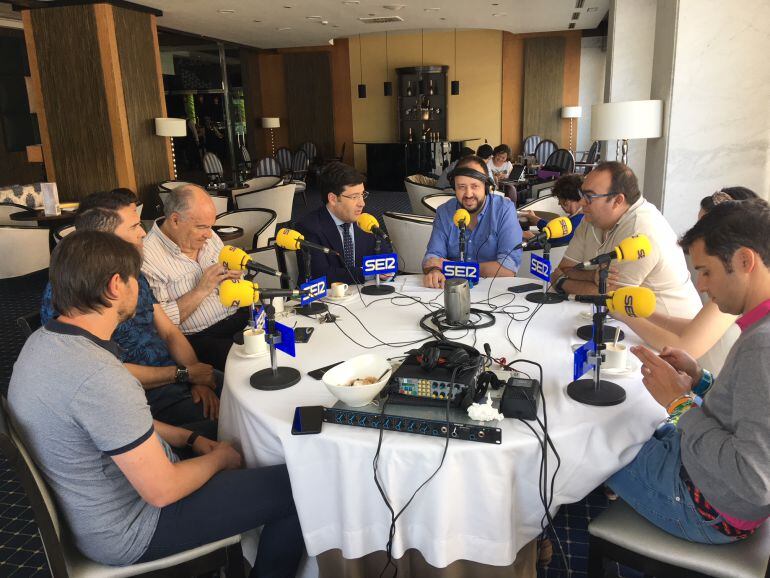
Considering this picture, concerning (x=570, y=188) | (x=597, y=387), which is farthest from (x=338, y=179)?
(x=597, y=387)

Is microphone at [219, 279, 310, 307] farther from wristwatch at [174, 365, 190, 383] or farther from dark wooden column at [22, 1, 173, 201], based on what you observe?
dark wooden column at [22, 1, 173, 201]

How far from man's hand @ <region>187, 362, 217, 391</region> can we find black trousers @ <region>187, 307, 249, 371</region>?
250 millimetres

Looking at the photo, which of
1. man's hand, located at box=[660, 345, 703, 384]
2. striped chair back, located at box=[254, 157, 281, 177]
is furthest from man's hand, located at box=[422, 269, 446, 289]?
striped chair back, located at box=[254, 157, 281, 177]

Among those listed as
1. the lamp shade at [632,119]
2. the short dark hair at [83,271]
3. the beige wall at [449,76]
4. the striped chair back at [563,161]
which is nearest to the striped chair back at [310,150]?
the beige wall at [449,76]

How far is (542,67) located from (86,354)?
1441 cm

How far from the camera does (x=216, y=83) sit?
17000 mm

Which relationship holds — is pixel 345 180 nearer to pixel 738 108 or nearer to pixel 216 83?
pixel 738 108

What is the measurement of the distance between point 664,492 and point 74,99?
8819 millimetres

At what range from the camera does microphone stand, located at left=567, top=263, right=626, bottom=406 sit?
1689 millimetres

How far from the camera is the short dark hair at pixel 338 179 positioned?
334cm

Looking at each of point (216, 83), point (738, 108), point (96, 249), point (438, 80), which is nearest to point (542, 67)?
point (438, 80)

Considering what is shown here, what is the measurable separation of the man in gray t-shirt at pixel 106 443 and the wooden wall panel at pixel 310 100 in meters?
13.9

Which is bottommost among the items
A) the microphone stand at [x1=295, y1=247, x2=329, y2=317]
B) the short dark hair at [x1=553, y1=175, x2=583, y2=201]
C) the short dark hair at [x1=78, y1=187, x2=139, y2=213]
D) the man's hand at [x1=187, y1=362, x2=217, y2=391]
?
the man's hand at [x1=187, y1=362, x2=217, y2=391]

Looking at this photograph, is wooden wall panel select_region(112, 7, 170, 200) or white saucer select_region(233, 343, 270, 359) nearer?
white saucer select_region(233, 343, 270, 359)
